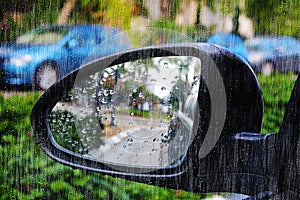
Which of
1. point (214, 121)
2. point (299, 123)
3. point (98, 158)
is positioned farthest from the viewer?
point (98, 158)

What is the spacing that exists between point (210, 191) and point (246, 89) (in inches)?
18.0

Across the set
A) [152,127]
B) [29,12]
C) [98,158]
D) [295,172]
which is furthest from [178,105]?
[29,12]

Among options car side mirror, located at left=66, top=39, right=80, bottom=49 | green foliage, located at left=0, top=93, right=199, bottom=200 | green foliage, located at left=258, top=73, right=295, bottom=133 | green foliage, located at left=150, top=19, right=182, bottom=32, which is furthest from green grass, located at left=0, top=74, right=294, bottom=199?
green foliage, located at left=150, top=19, right=182, bottom=32

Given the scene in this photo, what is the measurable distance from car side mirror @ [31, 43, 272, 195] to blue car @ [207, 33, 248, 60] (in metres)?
0.03

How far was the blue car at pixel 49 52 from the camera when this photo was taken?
177cm

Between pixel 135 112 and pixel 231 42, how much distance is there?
19.8 inches

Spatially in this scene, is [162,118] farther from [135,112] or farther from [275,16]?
[275,16]

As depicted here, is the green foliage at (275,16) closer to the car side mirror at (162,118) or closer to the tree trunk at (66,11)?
the car side mirror at (162,118)

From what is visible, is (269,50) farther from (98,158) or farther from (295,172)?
(98,158)

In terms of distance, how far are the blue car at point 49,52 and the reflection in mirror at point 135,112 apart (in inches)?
4.1

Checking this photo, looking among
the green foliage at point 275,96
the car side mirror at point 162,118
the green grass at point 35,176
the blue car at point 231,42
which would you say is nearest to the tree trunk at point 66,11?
the car side mirror at point 162,118

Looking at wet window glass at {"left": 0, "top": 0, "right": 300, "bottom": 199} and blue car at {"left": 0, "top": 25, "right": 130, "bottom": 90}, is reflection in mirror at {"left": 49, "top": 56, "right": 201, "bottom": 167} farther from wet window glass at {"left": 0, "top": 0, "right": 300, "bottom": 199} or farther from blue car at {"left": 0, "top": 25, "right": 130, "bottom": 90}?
blue car at {"left": 0, "top": 25, "right": 130, "bottom": 90}

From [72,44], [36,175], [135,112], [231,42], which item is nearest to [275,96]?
[231,42]

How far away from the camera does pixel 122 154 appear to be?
5.77ft
